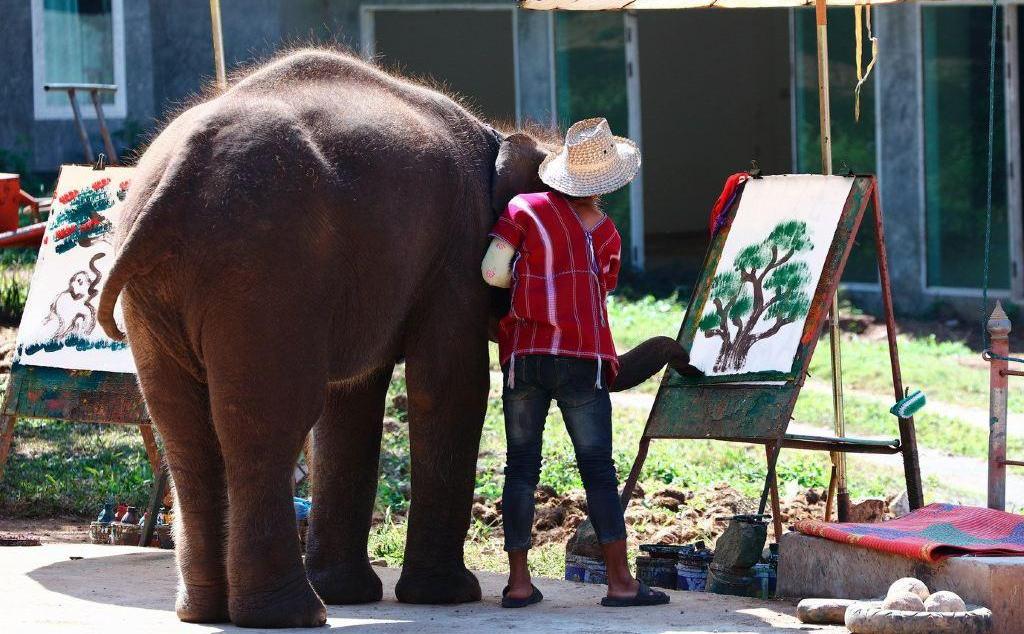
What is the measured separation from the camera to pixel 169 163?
16.9 ft

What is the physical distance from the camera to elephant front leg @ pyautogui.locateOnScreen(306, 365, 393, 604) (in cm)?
620

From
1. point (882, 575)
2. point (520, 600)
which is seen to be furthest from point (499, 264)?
point (882, 575)

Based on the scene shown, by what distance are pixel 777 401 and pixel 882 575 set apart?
917 millimetres

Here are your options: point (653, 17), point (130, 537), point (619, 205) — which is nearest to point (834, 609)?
point (130, 537)

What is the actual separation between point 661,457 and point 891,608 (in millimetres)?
4389

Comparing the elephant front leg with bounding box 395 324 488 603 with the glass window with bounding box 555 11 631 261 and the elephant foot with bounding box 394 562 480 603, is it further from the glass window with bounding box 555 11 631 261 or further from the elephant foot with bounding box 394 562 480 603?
the glass window with bounding box 555 11 631 261

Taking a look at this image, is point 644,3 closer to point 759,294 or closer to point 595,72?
point 759,294

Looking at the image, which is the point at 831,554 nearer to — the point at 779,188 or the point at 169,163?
the point at 779,188

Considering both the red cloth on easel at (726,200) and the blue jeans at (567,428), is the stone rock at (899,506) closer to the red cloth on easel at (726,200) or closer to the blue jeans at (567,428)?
the red cloth on easel at (726,200)

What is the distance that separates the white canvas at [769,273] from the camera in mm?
6523

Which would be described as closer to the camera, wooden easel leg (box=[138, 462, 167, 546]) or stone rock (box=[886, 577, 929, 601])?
stone rock (box=[886, 577, 929, 601])

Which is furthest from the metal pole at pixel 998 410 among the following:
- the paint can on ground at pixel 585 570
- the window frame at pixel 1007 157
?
the window frame at pixel 1007 157

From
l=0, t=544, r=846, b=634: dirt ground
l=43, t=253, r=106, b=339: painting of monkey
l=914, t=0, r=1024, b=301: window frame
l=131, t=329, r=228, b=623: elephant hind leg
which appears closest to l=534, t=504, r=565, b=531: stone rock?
l=0, t=544, r=846, b=634: dirt ground

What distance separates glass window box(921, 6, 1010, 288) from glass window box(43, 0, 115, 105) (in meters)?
8.30
